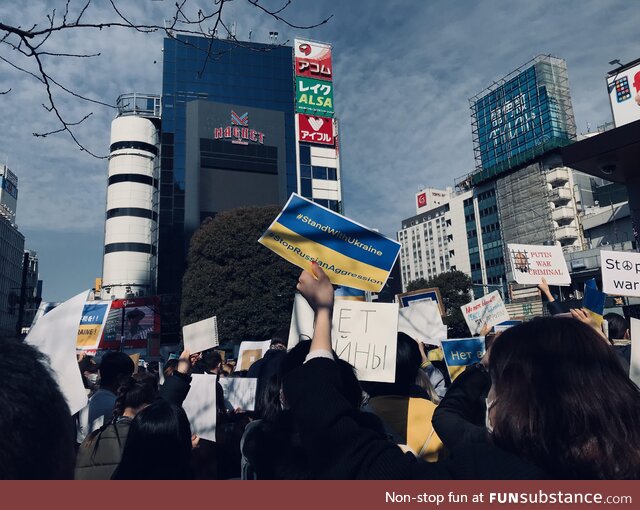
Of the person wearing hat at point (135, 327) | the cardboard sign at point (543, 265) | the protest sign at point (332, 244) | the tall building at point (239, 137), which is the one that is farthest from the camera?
the tall building at point (239, 137)

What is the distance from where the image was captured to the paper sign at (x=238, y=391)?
17.2 feet

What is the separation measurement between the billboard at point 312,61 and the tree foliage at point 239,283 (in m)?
28.4

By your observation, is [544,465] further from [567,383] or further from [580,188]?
[580,188]

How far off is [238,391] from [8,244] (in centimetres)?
10284

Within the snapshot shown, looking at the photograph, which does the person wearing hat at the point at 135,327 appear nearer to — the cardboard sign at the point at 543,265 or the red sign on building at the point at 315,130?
the cardboard sign at the point at 543,265

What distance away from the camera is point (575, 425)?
122 centimetres

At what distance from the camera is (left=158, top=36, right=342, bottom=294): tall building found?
A: 4591 centimetres

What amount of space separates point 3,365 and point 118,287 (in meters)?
50.3

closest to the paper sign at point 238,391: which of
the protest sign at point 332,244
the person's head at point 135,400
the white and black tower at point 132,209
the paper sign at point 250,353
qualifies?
the person's head at point 135,400

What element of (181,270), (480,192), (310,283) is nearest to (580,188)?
(480,192)

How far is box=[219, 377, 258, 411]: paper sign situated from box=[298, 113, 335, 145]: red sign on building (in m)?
49.0

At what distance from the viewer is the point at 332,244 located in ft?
10.8

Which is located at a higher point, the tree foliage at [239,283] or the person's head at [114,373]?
the tree foliage at [239,283]

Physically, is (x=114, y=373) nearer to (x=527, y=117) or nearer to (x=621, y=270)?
(x=621, y=270)
